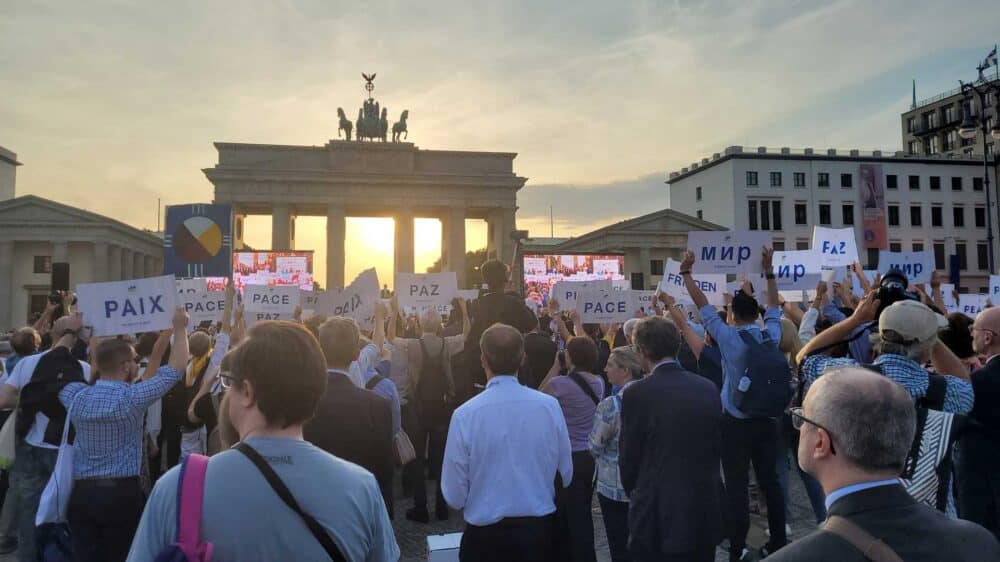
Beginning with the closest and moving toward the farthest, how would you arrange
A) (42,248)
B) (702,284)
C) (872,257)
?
(702,284)
(42,248)
(872,257)

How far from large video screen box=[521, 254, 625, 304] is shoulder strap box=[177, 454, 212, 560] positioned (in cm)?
3911

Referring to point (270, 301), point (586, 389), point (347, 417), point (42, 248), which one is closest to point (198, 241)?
point (270, 301)

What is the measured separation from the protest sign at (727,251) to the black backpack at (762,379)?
8.11 ft

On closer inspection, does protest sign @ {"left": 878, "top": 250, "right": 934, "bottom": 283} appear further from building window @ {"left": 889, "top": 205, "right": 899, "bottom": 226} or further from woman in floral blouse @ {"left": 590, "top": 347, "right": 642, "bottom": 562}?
building window @ {"left": 889, "top": 205, "right": 899, "bottom": 226}

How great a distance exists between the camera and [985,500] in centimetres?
Result: 432

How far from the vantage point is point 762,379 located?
5.44 metres

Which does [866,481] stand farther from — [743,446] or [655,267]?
[655,267]

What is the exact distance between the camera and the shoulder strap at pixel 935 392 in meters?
3.44

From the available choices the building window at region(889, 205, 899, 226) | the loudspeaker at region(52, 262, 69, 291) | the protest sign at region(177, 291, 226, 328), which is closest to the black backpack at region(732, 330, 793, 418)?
the protest sign at region(177, 291, 226, 328)

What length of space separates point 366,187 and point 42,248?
1027 inches

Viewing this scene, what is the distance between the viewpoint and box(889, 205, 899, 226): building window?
233 feet

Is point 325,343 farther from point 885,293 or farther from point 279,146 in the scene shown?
point 279,146

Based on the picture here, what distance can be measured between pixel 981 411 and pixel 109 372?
17.9 feet

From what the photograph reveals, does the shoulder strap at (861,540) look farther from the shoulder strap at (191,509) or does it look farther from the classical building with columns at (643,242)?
the classical building with columns at (643,242)
